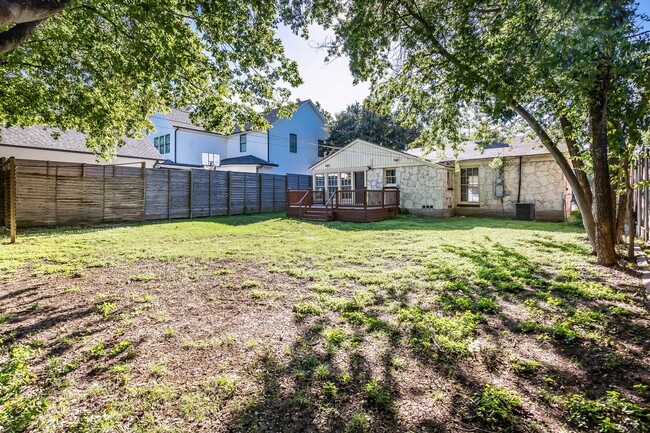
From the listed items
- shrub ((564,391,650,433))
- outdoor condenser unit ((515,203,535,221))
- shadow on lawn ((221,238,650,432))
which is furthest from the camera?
outdoor condenser unit ((515,203,535,221))

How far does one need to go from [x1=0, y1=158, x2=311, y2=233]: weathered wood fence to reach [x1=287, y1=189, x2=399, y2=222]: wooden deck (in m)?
3.01

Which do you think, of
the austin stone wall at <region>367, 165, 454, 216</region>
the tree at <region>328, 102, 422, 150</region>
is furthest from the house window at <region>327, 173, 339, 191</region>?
the tree at <region>328, 102, 422, 150</region>

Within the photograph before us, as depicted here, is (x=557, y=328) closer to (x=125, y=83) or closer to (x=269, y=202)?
(x=125, y=83)

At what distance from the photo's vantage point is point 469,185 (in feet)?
48.1

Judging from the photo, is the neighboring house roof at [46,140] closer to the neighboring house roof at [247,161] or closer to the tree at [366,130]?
the neighboring house roof at [247,161]

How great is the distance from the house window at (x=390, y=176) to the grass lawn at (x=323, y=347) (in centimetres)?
1030

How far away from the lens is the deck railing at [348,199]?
42.7 ft

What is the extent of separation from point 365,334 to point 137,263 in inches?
181

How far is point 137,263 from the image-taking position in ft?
18.1

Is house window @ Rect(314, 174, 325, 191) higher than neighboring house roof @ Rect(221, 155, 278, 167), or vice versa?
neighboring house roof @ Rect(221, 155, 278, 167)

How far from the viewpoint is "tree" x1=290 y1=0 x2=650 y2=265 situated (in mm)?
3078

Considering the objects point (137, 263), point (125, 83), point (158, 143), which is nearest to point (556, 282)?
point (137, 263)

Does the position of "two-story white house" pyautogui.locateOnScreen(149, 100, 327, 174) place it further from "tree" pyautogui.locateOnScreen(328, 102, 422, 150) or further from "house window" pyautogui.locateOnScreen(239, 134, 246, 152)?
"tree" pyautogui.locateOnScreen(328, 102, 422, 150)

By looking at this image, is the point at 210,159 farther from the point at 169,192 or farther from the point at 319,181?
the point at 169,192
